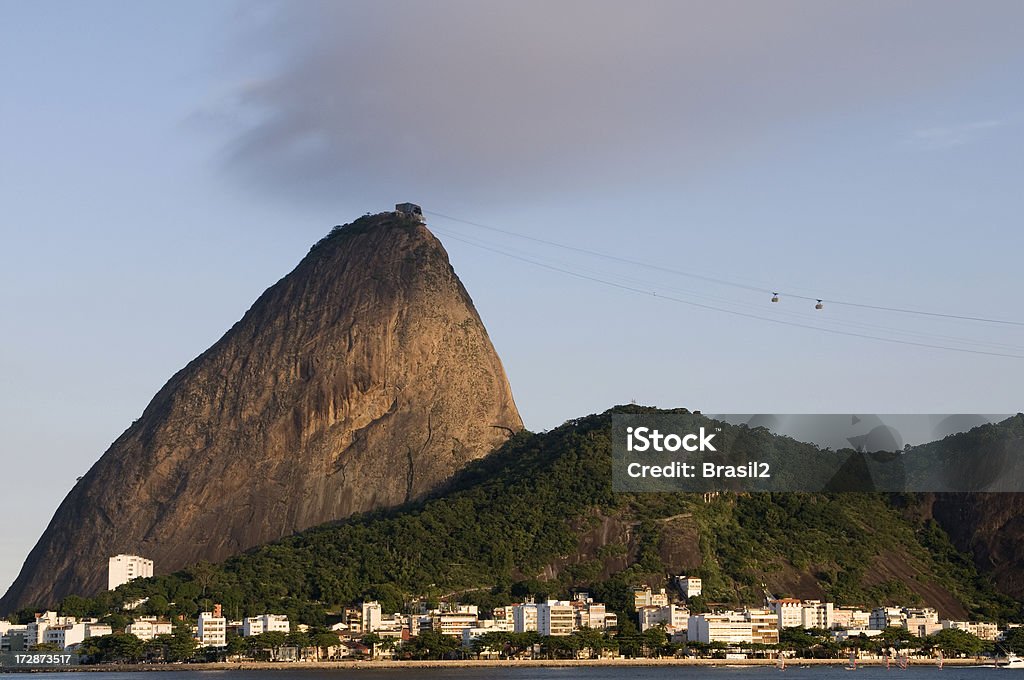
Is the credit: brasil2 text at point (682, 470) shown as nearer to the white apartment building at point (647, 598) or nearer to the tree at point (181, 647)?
the white apartment building at point (647, 598)

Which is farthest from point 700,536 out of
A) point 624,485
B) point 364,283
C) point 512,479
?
point 364,283

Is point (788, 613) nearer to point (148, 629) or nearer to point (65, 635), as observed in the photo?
point (148, 629)

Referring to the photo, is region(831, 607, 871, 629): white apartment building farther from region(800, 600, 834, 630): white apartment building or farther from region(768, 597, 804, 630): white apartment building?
region(768, 597, 804, 630): white apartment building

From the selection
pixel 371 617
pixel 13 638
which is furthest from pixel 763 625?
pixel 13 638

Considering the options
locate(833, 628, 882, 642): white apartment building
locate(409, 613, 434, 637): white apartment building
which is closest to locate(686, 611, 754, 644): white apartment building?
locate(833, 628, 882, 642): white apartment building

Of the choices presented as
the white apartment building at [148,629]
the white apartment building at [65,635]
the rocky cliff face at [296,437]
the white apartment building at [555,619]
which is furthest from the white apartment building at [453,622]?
the rocky cliff face at [296,437]

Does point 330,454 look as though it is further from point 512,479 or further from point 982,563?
point 982,563
